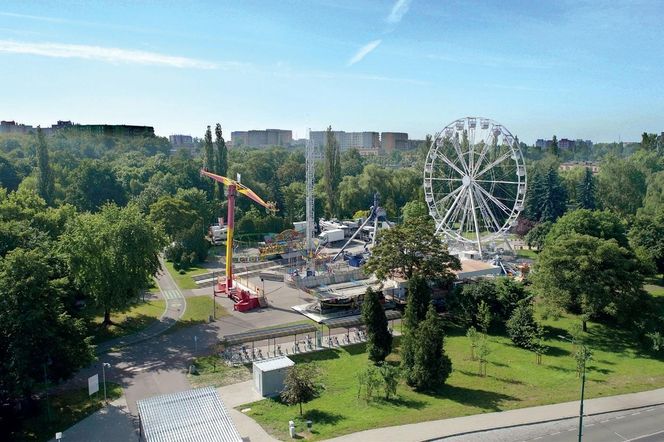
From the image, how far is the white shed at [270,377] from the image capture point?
29594mm

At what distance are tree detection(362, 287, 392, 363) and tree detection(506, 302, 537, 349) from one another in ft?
37.5

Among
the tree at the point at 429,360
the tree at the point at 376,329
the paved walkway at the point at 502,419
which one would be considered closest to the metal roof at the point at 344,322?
the tree at the point at 376,329

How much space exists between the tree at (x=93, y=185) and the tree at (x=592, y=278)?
70.2m

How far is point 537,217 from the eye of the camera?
88000 mm

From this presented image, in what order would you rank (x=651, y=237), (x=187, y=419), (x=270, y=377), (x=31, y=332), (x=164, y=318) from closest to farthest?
(x=187, y=419) < (x=31, y=332) < (x=270, y=377) < (x=164, y=318) < (x=651, y=237)

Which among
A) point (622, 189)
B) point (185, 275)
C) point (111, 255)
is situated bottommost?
point (185, 275)

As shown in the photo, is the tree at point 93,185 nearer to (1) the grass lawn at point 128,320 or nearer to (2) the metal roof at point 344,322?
(1) the grass lawn at point 128,320

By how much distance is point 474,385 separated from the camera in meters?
31.2

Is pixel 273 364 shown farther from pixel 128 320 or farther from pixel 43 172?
pixel 43 172

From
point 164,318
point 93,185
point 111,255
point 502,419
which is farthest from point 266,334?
point 93,185

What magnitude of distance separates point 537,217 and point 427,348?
6655 cm

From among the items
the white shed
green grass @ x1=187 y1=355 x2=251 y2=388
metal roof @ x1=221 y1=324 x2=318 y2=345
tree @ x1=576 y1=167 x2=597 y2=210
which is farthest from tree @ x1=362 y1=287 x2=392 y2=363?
tree @ x1=576 y1=167 x2=597 y2=210

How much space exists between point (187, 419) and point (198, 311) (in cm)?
2237

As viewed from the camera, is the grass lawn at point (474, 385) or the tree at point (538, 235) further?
the tree at point (538, 235)
